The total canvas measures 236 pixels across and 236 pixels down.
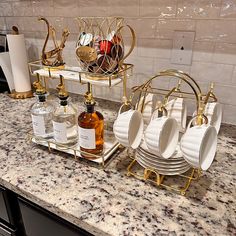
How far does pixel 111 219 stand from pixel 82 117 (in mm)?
288

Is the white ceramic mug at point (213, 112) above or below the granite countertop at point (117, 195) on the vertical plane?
above

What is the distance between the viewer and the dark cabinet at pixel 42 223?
1.95ft

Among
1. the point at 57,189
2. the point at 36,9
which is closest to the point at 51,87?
the point at 36,9

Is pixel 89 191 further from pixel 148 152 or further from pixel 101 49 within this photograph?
pixel 101 49

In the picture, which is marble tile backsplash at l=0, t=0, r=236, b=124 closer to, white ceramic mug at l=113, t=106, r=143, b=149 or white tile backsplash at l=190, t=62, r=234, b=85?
white tile backsplash at l=190, t=62, r=234, b=85

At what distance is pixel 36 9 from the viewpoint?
3.96 ft

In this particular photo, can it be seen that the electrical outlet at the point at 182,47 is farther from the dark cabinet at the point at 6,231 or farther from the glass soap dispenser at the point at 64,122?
the dark cabinet at the point at 6,231

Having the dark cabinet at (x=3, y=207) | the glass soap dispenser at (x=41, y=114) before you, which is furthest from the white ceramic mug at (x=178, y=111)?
the dark cabinet at (x=3, y=207)

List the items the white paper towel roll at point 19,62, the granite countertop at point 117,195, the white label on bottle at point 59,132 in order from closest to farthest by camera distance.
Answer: the granite countertop at point 117,195 < the white label on bottle at point 59,132 < the white paper towel roll at point 19,62

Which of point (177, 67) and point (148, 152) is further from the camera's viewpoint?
point (177, 67)

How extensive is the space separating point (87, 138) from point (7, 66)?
834 mm

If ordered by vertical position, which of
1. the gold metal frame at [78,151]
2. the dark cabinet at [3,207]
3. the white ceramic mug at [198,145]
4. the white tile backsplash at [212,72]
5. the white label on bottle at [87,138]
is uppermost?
the white tile backsplash at [212,72]

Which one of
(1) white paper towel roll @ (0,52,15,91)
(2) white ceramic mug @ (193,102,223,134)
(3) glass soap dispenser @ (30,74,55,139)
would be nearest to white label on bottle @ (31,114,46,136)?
(3) glass soap dispenser @ (30,74,55,139)

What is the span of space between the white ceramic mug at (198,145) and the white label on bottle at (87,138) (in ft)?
0.83
